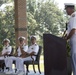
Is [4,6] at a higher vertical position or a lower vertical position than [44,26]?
higher

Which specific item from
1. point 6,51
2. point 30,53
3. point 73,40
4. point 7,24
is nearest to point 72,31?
point 73,40

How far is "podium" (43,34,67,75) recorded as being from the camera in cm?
371

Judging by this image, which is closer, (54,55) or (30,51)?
(54,55)

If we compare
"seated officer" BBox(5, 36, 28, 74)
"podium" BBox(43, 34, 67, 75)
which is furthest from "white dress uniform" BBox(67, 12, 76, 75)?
"seated officer" BBox(5, 36, 28, 74)

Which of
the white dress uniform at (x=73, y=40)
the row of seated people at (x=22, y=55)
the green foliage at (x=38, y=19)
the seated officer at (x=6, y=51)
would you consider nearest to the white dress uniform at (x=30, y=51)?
the row of seated people at (x=22, y=55)

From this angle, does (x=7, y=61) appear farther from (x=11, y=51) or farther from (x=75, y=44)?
(x=75, y=44)

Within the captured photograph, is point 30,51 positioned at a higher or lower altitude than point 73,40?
lower

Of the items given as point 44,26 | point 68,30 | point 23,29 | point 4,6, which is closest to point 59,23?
point 44,26

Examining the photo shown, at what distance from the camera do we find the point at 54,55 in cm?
373

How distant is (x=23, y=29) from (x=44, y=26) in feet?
59.8

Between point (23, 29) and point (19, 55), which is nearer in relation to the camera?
point (19, 55)

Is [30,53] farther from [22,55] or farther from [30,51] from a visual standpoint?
[22,55]

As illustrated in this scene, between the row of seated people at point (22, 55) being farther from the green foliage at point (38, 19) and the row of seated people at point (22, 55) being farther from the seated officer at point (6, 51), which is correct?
the green foliage at point (38, 19)

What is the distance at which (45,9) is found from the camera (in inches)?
1282
